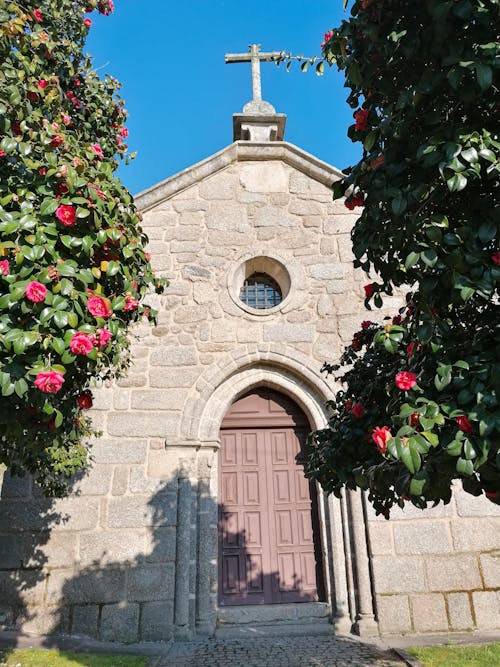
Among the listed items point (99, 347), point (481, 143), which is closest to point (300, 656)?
point (99, 347)

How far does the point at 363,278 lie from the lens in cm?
602

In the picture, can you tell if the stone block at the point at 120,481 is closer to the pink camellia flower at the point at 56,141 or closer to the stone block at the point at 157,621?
the stone block at the point at 157,621

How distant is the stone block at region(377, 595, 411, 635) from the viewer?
15.4 feet

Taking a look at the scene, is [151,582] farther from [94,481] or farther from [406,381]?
[406,381]

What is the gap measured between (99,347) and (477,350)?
1.61 metres

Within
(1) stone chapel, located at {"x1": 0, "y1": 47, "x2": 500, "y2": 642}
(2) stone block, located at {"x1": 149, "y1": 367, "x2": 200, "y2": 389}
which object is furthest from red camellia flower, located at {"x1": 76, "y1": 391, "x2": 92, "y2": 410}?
(2) stone block, located at {"x1": 149, "y1": 367, "x2": 200, "y2": 389}

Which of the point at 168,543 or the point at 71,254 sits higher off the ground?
the point at 71,254

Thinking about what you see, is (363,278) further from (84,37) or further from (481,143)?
(481,143)

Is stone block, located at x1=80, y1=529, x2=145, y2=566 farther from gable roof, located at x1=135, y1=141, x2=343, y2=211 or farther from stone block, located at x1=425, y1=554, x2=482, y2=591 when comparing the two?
gable roof, located at x1=135, y1=141, x2=343, y2=211

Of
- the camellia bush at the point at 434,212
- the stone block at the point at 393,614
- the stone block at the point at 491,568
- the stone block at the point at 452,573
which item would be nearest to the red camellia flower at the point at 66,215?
the camellia bush at the point at 434,212

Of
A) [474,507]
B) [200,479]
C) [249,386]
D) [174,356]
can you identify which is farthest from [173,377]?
[474,507]

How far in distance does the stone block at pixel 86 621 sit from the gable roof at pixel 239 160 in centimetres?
453

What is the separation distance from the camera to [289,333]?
19.0ft

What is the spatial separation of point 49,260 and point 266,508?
13.5 ft
